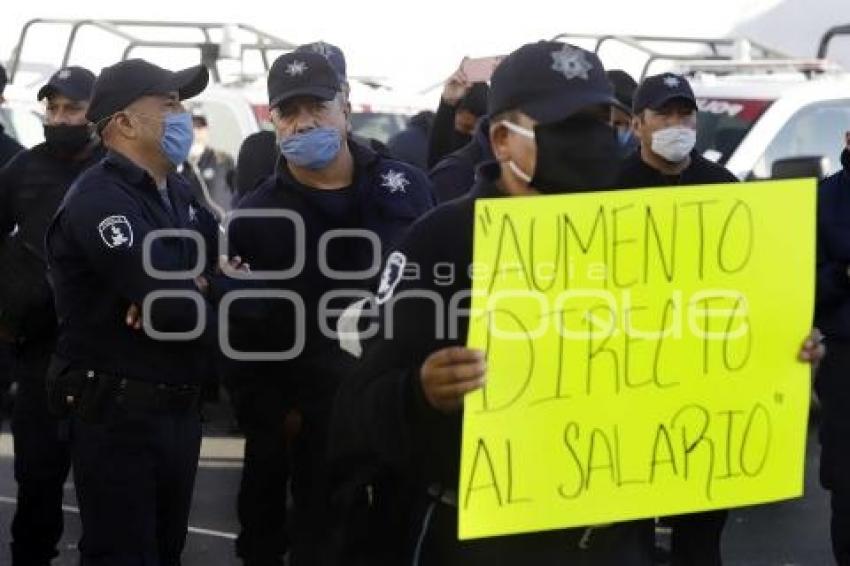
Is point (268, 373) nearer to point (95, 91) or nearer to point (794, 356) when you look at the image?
point (95, 91)

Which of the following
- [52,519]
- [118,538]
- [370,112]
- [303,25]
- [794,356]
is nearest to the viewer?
[794,356]

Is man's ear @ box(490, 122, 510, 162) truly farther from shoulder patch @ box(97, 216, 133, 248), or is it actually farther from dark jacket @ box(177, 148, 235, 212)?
dark jacket @ box(177, 148, 235, 212)

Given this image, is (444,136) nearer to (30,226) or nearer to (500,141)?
(30,226)

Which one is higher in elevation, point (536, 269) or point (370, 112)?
point (536, 269)

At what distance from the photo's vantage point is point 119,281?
4949 millimetres

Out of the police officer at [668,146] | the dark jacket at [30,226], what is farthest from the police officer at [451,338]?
the dark jacket at [30,226]

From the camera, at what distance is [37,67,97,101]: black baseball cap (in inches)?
273

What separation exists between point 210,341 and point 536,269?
1.85 metres

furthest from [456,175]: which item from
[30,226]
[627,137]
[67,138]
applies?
[30,226]

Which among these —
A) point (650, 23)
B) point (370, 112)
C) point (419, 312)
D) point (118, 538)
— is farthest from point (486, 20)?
point (419, 312)

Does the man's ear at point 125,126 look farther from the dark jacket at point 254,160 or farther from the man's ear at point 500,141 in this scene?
the dark jacket at point 254,160

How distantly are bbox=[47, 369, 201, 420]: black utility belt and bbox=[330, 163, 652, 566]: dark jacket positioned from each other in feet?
4.62

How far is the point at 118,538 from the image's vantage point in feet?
16.5

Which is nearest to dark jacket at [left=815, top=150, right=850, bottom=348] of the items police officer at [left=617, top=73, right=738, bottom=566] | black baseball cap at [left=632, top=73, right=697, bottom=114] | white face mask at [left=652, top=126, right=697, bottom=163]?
police officer at [left=617, top=73, right=738, bottom=566]
